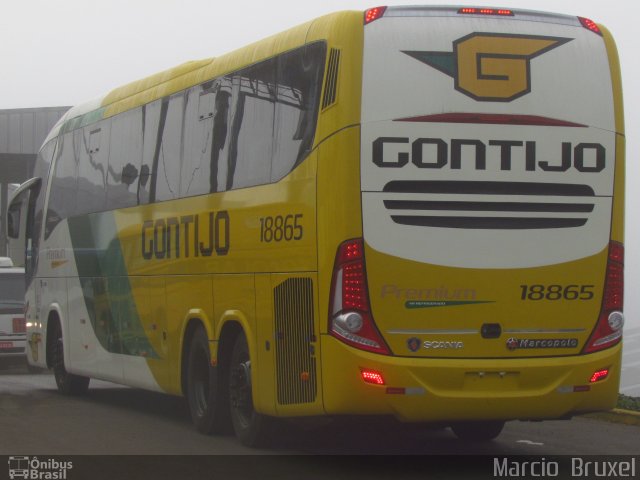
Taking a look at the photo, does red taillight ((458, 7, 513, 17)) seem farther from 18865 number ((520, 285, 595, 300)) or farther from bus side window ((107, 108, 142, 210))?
bus side window ((107, 108, 142, 210))

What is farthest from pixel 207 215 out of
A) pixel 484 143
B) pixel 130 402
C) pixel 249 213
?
pixel 130 402

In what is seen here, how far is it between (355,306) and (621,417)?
553 centimetres

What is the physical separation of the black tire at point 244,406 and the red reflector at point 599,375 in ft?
9.58

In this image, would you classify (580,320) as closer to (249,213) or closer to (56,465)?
(249,213)

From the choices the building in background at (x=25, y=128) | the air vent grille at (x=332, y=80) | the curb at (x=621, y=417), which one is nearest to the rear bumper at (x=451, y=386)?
the air vent grille at (x=332, y=80)

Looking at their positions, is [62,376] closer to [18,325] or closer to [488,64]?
[18,325]

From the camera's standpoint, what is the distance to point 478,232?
10445 millimetres

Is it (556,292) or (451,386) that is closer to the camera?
(451,386)

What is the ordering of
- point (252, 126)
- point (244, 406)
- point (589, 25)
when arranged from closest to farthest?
1. point (589, 25)
2. point (252, 126)
3. point (244, 406)

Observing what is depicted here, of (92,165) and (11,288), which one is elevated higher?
(92,165)

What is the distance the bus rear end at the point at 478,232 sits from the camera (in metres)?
10.3

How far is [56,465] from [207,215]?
128 inches

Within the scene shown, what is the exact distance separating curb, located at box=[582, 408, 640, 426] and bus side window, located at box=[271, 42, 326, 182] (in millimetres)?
5208

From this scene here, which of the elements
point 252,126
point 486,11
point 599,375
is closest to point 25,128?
point 252,126
